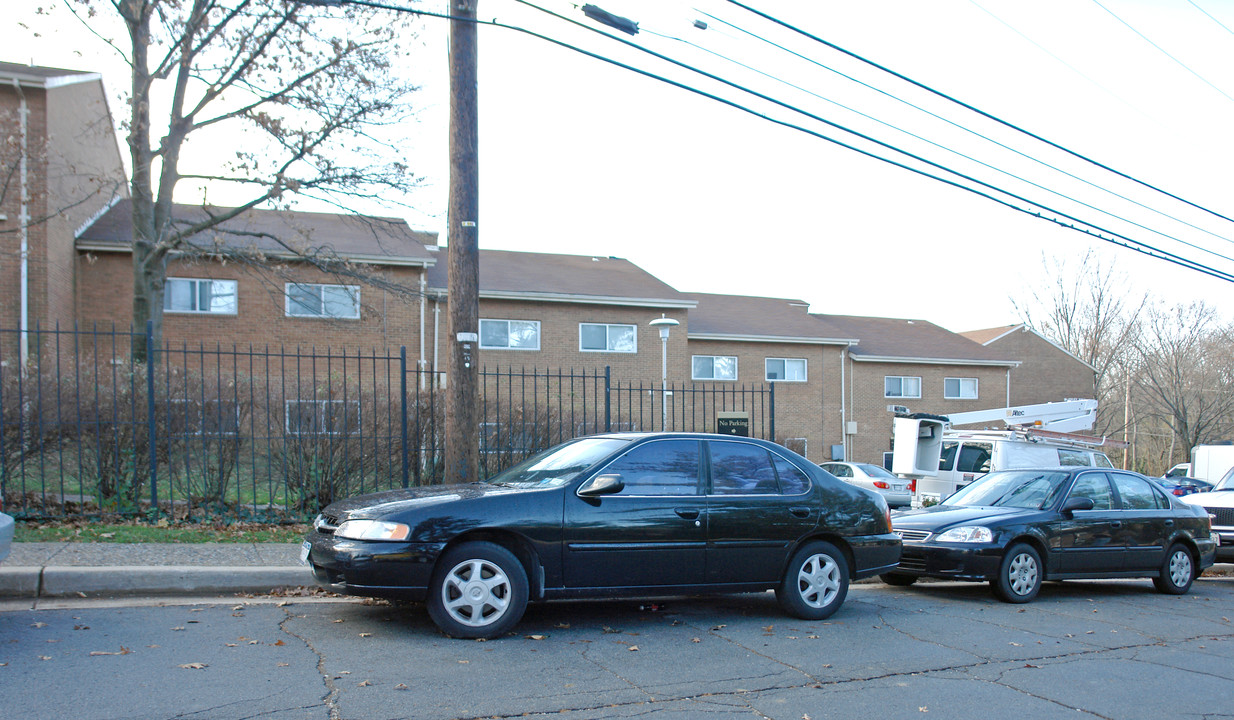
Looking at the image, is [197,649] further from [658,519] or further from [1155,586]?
[1155,586]

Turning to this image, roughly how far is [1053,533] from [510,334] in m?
18.0

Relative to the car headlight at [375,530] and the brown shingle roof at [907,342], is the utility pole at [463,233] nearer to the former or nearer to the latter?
the car headlight at [375,530]

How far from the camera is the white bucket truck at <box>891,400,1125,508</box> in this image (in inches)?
630

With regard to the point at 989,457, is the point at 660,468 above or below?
above

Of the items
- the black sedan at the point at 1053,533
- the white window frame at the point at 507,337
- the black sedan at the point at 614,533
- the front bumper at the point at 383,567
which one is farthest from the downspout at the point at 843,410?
the front bumper at the point at 383,567

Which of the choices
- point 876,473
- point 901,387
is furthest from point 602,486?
point 901,387

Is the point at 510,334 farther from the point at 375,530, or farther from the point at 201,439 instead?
the point at 375,530

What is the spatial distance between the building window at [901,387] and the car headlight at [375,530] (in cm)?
Result: 2847

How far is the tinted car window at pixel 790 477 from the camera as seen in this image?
7406mm

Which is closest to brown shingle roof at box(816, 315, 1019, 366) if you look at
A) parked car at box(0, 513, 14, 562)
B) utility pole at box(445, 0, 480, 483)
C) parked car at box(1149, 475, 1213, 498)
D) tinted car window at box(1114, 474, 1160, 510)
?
parked car at box(1149, 475, 1213, 498)

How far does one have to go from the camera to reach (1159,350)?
4178 centimetres

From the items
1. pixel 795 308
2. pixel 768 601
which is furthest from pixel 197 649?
pixel 795 308

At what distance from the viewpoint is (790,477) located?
747 centimetres

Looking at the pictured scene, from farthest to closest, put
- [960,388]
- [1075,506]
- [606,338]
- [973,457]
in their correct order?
[960,388] → [606,338] → [973,457] → [1075,506]
